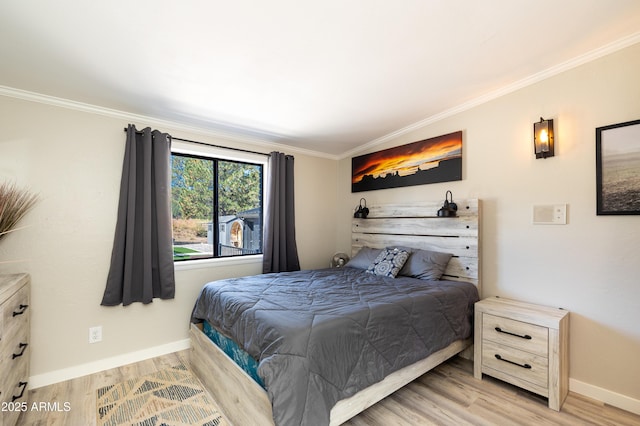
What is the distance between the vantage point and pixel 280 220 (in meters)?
3.62

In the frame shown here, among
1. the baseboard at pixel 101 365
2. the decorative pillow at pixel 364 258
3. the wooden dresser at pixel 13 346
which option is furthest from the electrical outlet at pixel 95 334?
the decorative pillow at pixel 364 258

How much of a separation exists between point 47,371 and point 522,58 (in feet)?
14.6

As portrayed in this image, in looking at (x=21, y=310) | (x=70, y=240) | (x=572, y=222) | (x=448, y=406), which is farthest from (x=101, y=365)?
(x=572, y=222)

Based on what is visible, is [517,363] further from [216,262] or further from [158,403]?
[216,262]

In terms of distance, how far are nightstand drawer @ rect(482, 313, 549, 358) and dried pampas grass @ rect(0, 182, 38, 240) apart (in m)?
3.66

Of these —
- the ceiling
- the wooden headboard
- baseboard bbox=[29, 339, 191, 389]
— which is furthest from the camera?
the wooden headboard

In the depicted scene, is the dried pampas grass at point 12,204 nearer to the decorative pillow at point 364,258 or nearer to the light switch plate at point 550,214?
the decorative pillow at point 364,258

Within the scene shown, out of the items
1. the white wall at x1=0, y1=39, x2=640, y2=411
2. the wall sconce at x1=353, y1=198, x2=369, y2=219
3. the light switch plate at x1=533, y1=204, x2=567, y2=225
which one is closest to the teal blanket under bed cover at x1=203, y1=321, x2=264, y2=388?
the white wall at x1=0, y1=39, x2=640, y2=411

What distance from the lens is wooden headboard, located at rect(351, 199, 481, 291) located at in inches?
106

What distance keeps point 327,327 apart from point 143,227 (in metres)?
2.13

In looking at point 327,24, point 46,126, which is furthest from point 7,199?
point 327,24

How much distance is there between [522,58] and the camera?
6.72 ft

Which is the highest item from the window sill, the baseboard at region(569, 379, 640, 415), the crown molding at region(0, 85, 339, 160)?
the crown molding at region(0, 85, 339, 160)

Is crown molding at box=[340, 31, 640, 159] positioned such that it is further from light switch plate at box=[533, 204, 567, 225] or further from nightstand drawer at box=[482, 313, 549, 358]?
nightstand drawer at box=[482, 313, 549, 358]
